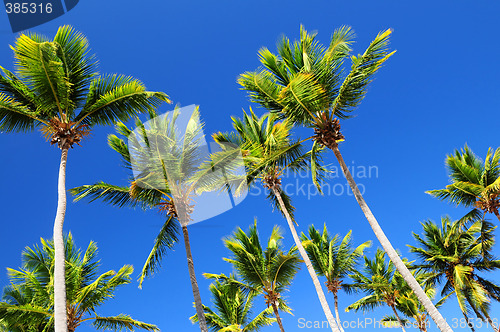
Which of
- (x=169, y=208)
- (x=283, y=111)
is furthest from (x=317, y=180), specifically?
(x=169, y=208)

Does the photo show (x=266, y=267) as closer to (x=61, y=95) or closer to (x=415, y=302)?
(x=61, y=95)

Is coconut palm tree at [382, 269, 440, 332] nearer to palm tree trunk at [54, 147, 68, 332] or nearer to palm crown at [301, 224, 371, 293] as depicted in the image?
palm crown at [301, 224, 371, 293]

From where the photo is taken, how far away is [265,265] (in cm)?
1609

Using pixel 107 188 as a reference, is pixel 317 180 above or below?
below

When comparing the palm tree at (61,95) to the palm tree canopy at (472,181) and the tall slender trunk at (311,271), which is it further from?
the palm tree canopy at (472,181)

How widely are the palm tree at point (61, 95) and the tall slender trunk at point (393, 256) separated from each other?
6228 mm

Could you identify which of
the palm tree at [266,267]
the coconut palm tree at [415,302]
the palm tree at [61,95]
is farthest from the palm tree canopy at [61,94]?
the coconut palm tree at [415,302]

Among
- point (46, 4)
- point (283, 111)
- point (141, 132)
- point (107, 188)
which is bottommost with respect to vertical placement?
point (107, 188)

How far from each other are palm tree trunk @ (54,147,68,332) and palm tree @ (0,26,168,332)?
0.02 meters

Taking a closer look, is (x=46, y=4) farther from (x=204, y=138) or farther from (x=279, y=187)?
(x=279, y=187)

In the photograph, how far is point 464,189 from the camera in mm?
17484

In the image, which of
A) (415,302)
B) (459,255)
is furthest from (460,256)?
(415,302)

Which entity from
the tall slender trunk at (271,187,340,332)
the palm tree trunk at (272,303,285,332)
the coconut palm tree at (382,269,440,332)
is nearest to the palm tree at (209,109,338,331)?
the tall slender trunk at (271,187,340,332)

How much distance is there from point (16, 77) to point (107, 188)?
4050 millimetres
